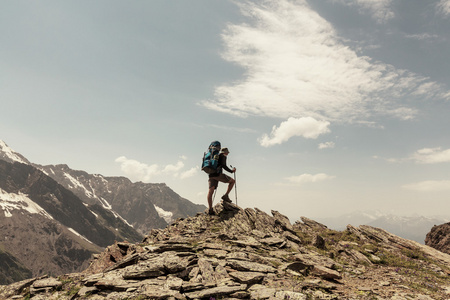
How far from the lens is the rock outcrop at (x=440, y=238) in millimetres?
23508

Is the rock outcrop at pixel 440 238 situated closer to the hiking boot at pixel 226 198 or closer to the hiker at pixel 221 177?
the hiking boot at pixel 226 198

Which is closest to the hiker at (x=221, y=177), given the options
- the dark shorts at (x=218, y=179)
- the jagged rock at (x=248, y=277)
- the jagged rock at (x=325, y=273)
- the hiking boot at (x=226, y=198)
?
the dark shorts at (x=218, y=179)

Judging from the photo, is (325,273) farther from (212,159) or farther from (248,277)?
(212,159)

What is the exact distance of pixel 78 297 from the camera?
988 cm

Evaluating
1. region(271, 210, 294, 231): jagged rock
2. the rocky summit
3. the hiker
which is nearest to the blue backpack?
the hiker

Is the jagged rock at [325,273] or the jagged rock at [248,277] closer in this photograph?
the jagged rock at [248,277]

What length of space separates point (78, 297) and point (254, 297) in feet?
23.1

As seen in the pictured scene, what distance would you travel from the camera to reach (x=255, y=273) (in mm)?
10922

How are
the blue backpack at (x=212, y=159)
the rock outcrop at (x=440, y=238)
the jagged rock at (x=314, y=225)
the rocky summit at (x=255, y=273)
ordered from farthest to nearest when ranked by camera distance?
the jagged rock at (x=314, y=225), the rock outcrop at (x=440, y=238), the blue backpack at (x=212, y=159), the rocky summit at (x=255, y=273)

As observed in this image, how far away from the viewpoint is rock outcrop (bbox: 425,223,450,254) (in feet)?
77.1

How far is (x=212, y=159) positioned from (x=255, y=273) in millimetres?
12230

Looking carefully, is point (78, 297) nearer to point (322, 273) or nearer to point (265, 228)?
point (322, 273)

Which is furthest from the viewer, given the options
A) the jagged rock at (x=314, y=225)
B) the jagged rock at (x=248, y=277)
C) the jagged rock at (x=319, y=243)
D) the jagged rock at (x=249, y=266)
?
the jagged rock at (x=314, y=225)

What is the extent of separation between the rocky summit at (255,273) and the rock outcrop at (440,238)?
6.05 metres
